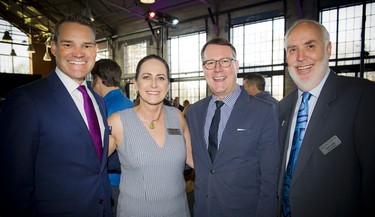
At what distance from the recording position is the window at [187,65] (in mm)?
14180

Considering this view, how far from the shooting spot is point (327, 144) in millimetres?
1571

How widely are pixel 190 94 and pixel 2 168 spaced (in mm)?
13717

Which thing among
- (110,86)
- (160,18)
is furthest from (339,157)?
(160,18)

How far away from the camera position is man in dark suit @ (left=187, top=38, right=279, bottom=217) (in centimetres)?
180

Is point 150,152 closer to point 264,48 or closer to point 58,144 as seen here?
point 58,144

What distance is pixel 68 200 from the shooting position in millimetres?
1488

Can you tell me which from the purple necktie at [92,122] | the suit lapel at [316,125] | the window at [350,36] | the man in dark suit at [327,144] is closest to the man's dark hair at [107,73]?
the purple necktie at [92,122]

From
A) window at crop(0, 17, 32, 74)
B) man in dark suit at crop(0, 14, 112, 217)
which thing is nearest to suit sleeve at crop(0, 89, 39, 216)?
man in dark suit at crop(0, 14, 112, 217)

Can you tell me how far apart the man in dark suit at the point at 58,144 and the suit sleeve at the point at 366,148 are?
172 centimetres

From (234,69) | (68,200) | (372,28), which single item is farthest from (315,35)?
(372,28)

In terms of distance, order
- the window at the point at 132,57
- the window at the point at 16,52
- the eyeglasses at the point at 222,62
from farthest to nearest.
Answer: the window at the point at 16,52 → the window at the point at 132,57 → the eyeglasses at the point at 222,62

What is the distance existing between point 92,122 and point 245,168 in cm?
120

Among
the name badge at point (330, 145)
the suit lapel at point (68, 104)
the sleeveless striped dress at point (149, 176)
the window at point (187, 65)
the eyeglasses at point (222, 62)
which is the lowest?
the sleeveless striped dress at point (149, 176)

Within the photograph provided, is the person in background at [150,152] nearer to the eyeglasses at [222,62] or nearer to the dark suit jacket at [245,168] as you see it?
the dark suit jacket at [245,168]
